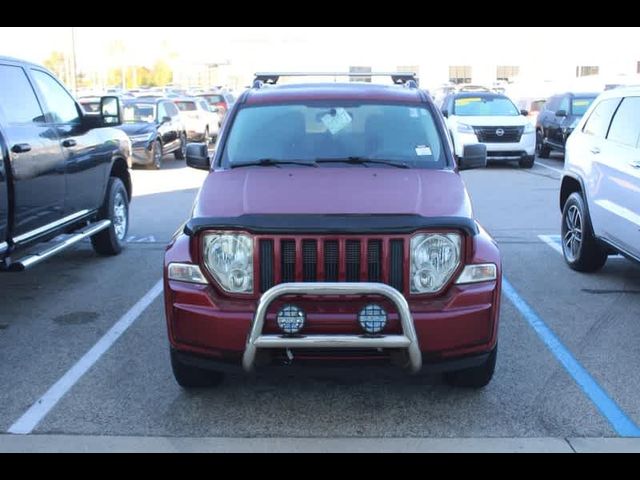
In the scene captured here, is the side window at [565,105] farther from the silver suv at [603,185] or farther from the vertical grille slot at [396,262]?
the vertical grille slot at [396,262]

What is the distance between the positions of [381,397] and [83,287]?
376 centimetres

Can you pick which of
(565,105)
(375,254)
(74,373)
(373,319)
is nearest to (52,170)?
(74,373)

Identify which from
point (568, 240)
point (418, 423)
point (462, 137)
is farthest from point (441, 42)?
point (418, 423)

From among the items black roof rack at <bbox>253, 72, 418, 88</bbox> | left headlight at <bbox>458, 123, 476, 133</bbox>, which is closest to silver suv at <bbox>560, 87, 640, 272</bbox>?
black roof rack at <bbox>253, 72, 418, 88</bbox>

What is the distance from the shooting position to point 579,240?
25.6 ft

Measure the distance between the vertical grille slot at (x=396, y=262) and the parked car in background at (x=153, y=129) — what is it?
1415 cm

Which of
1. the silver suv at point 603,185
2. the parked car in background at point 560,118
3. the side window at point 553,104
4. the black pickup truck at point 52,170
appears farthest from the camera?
the side window at point 553,104

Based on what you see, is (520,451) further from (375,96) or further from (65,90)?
(65,90)

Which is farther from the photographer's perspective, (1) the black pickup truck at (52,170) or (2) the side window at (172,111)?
(2) the side window at (172,111)

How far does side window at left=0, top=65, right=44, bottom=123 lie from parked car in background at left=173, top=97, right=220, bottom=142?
1565cm

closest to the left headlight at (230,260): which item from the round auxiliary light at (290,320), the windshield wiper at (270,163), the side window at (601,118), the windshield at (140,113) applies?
the round auxiliary light at (290,320)

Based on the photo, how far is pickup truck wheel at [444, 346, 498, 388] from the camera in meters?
4.58

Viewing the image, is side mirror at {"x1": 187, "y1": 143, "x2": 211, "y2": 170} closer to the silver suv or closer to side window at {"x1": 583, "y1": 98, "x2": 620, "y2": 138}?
the silver suv

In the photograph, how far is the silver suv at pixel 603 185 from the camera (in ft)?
21.5
